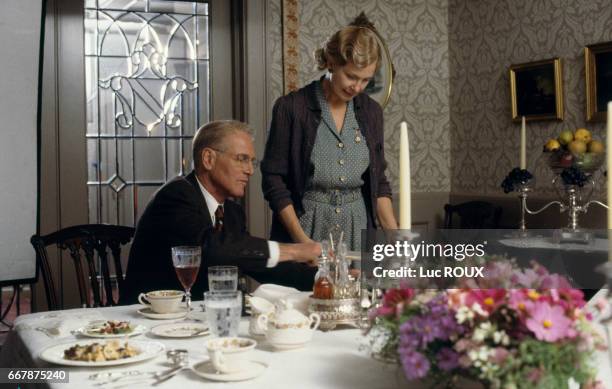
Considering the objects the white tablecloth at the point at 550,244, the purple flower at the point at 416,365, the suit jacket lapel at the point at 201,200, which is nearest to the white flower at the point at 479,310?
the purple flower at the point at 416,365

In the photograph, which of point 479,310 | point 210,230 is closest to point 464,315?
point 479,310

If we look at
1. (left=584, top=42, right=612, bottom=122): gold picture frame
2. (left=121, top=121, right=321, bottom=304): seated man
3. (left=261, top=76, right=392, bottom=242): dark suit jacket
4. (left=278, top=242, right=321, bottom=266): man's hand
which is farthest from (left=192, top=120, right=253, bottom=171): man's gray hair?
(left=584, top=42, right=612, bottom=122): gold picture frame

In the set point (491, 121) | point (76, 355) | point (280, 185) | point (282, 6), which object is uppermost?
point (282, 6)

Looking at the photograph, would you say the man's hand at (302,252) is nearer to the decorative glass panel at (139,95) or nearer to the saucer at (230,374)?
the saucer at (230,374)

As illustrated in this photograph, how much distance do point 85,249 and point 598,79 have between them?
2904mm

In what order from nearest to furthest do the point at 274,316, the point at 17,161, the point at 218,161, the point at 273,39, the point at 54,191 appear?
the point at 274,316, the point at 218,161, the point at 17,161, the point at 54,191, the point at 273,39

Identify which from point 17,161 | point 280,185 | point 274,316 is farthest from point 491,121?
point 274,316

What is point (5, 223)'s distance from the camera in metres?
3.72

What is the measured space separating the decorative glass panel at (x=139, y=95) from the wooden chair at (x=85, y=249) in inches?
67.5

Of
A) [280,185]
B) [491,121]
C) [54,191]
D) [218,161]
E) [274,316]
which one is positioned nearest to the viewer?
[274,316]

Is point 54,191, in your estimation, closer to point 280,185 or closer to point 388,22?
point 280,185

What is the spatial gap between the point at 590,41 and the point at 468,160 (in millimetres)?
1216

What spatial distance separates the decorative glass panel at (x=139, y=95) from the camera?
171 inches

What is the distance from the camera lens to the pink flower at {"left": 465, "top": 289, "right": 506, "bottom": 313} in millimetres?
1140
